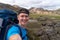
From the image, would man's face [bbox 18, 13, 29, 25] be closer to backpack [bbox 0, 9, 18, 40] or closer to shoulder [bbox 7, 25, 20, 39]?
backpack [bbox 0, 9, 18, 40]

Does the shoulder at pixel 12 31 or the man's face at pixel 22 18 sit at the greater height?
the man's face at pixel 22 18

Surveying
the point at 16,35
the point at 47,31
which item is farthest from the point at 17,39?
the point at 47,31

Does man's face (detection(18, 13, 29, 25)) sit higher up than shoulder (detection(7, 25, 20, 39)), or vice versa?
man's face (detection(18, 13, 29, 25))

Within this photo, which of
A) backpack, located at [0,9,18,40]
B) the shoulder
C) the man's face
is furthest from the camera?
the man's face

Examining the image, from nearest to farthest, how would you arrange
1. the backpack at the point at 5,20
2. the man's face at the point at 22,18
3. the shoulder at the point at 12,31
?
the shoulder at the point at 12,31 < the backpack at the point at 5,20 < the man's face at the point at 22,18

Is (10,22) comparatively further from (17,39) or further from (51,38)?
(51,38)

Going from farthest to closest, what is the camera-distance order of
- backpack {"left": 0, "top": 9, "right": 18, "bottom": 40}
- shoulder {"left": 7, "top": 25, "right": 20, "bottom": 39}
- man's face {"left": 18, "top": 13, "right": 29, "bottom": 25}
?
1. man's face {"left": 18, "top": 13, "right": 29, "bottom": 25}
2. backpack {"left": 0, "top": 9, "right": 18, "bottom": 40}
3. shoulder {"left": 7, "top": 25, "right": 20, "bottom": 39}

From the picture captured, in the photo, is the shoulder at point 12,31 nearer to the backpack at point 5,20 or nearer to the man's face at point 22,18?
the backpack at point 5,20

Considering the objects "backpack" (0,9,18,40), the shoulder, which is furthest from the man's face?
the shoulder

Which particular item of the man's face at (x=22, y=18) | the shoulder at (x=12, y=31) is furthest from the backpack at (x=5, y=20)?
the man's face at (x=22, y=18)

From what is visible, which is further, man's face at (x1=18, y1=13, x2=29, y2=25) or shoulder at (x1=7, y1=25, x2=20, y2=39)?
man's face at (x1=18, y1=13, x2=29, y2=25)

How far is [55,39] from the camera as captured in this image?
34094 mm

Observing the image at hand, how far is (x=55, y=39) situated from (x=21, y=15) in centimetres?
3068

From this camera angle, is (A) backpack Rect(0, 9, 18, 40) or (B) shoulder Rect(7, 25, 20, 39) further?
(A) backpack Rect(0, 9, 18, 40)
